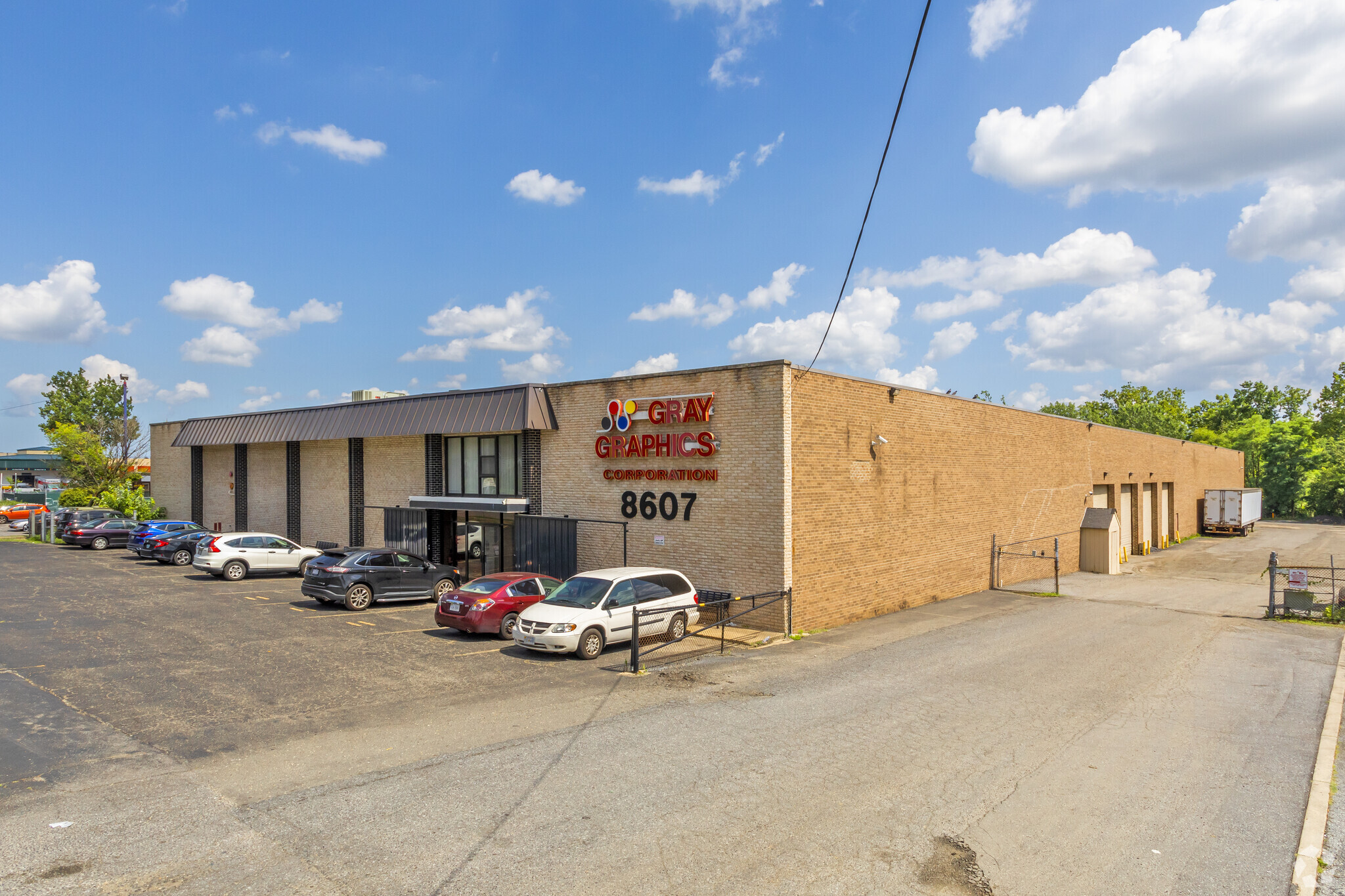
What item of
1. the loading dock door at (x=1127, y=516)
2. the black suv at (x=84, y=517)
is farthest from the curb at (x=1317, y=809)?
Answer: the black suv at (x=84, y=517)

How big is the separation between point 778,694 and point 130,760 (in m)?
8.78

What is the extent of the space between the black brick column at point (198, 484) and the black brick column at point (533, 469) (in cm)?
2562

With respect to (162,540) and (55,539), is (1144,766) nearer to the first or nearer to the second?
(162,540)

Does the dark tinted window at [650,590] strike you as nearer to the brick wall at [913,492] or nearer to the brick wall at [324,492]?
the brick wall at [913,492]

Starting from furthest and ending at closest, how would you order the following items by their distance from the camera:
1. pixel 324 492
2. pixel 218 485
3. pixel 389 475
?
1. pixel 218 485
2. pixel 324 492
3. pixel 389 475

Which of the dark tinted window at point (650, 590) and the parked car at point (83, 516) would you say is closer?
the dark tinted window at point (650, 590)

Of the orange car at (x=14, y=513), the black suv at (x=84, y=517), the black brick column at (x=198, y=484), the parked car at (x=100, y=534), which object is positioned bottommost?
the orange car at (x=14, y=513)

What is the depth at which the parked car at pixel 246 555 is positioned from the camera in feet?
84.9

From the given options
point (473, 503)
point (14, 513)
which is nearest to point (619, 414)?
point (473, 503)

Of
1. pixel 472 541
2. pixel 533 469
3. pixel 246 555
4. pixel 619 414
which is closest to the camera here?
pixel 619 414

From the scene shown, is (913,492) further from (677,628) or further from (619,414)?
(677,628)

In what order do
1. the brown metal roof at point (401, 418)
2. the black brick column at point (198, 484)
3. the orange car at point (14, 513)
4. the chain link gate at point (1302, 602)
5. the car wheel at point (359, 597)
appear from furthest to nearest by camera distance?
the orange car at point (14, 513) → the black brick column at point (198, 484) → the brown metal roof at point (401, 418) → the chain link gate at point (1302, 602) → the car wheel at point (359, 597)

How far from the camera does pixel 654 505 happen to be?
67.9 feet

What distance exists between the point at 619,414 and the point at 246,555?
14806 mm
